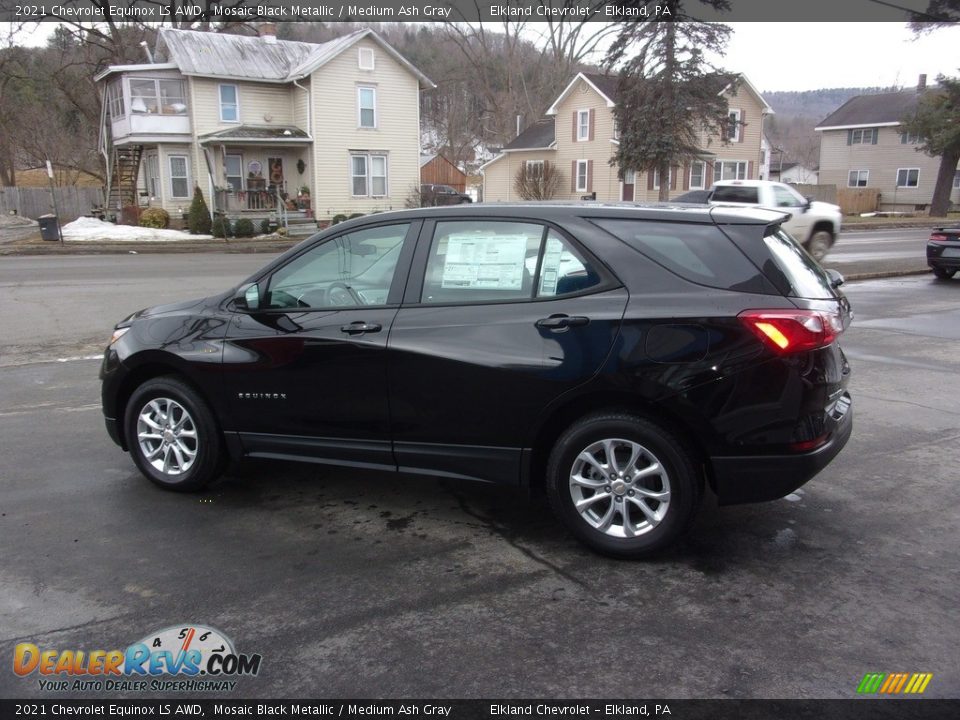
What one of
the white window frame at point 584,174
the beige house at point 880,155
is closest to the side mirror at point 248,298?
the white window frame at point 584,174

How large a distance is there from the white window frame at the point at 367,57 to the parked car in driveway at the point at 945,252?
26.0m

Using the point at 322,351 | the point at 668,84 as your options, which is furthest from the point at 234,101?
the point at 322,351

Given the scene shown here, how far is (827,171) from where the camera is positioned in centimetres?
5994

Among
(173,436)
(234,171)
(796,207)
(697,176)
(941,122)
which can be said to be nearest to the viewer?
(173,436)

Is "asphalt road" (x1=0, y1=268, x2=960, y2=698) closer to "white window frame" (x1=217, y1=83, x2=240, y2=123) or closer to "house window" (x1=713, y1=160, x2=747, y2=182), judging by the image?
"white window frame" (x1=217, y1=83, x2=240, y2=123)

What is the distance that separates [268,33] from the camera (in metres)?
37.8

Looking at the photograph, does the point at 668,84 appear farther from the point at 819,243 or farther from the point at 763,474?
the point at 763,474

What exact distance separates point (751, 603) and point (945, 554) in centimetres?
125

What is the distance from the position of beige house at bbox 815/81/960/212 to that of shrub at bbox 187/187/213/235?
1755 inches

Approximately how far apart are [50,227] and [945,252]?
27.6 metres

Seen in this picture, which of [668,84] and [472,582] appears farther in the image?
[668,84]

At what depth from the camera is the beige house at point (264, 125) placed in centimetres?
3331

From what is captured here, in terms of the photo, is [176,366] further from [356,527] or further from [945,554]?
[945,554]

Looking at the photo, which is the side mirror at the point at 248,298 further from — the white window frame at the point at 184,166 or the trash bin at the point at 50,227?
the white window frame at the point at 184,166
